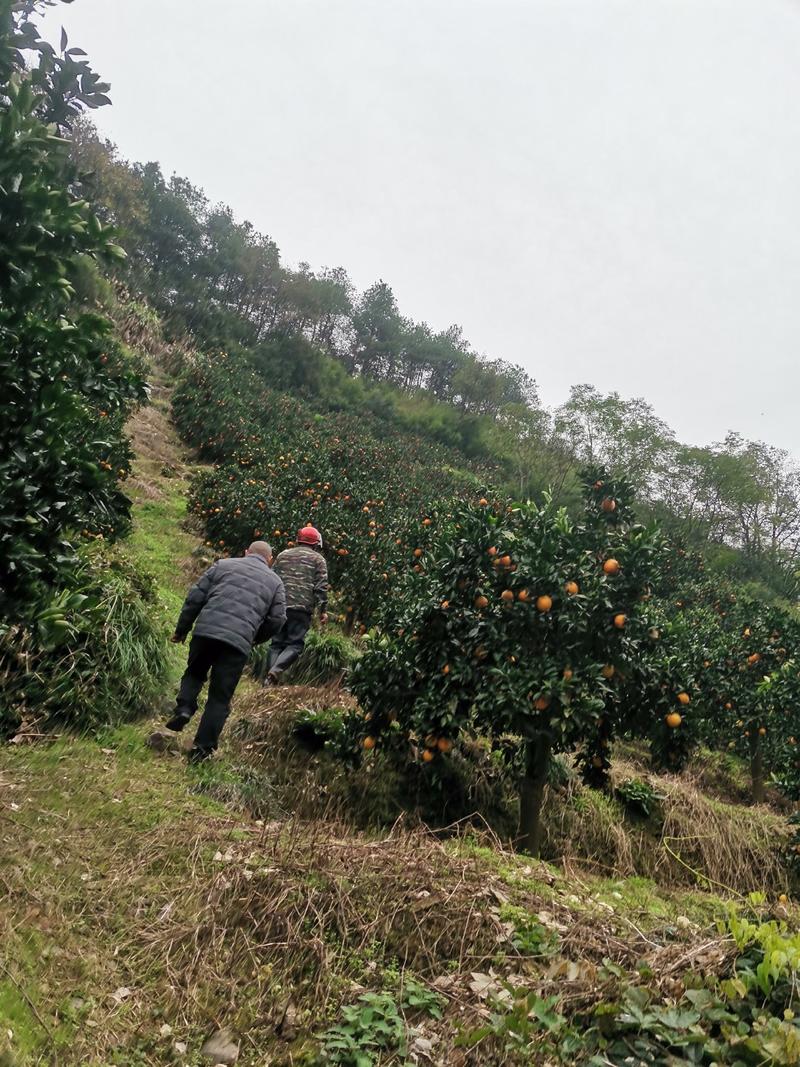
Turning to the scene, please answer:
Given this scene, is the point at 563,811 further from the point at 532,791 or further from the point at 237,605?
the point at 237,605

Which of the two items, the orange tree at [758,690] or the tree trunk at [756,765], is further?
the tree trunk at [756,765]

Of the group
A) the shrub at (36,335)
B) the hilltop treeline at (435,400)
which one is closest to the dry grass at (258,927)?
the shrub at (36,335)

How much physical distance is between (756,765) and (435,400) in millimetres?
35439

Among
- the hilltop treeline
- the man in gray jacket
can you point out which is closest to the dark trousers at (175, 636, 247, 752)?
the man in gray jacket

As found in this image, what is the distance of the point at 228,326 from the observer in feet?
115

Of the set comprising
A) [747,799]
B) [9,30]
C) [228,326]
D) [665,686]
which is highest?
[228,326]

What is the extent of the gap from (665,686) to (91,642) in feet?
15.4

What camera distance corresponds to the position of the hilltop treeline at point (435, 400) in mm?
31453

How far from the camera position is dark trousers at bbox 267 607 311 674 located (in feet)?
24.1

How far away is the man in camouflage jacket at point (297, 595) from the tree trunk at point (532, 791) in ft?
10.7

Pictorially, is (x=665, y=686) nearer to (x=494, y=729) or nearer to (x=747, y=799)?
(x=494, y=729)

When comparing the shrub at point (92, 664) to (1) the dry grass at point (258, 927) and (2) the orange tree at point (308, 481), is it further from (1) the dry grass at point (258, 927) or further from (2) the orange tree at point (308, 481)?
(2) the orange tree at point (308, 481)

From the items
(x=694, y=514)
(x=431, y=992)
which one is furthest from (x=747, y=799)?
(x=694, y=514)

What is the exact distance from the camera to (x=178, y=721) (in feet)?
16.4
